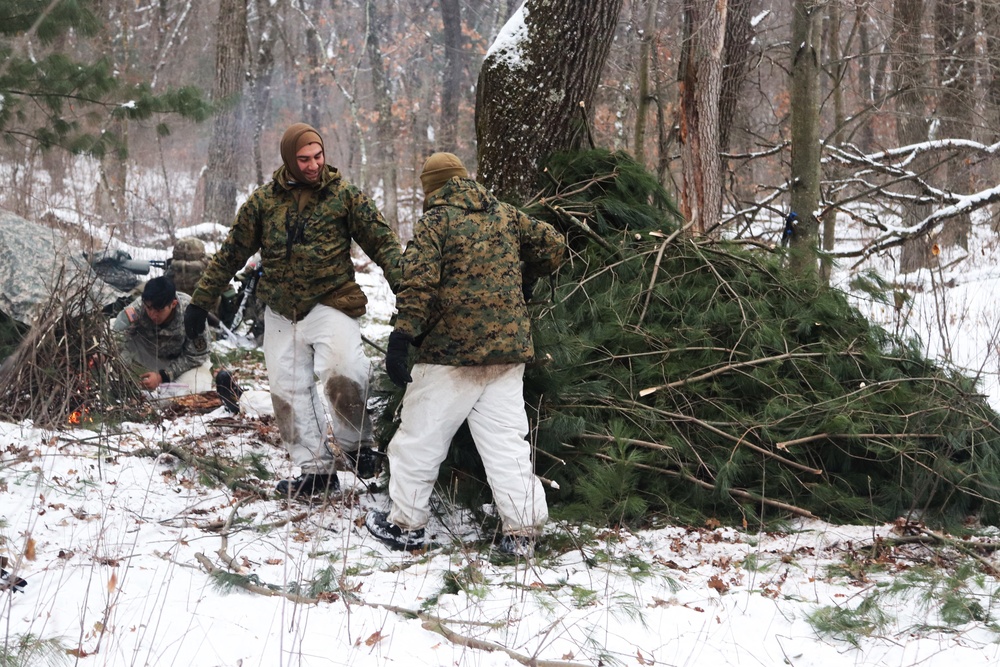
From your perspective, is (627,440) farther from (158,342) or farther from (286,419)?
(158,342)

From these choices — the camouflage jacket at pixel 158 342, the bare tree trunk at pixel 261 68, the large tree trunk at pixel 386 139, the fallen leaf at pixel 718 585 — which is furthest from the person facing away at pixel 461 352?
the bare tree trunk at pixel 261 68

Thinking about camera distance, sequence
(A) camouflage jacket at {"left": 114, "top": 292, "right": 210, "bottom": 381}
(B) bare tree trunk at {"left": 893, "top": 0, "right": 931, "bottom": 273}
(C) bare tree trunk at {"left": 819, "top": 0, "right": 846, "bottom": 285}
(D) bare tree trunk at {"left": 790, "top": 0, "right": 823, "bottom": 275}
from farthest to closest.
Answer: (B) bare tree trunk at {"left": 893, "top": 0, "right": 931, "bottom": 273}, (C) bare tree trunk at {"left": 819, "top": 0, "right": 846, "bottom": 285}, (D) bare tree trunk at {"left": 790, "top": 0, "right": 823, "bottom": 275}, (A) camouflage jacket at {"left": 114, "top": 292, "right": 210, "bottom": 381}

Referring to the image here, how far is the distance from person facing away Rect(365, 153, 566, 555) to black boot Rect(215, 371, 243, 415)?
236 cm

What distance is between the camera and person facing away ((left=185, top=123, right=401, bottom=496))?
14.1ft

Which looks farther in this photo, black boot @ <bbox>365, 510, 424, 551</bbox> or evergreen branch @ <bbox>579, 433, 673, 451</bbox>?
evergreen branch @ <bbox>579, 433, 673, 451</bbox>

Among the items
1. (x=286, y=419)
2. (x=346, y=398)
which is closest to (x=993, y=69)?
(x=346, y=398)

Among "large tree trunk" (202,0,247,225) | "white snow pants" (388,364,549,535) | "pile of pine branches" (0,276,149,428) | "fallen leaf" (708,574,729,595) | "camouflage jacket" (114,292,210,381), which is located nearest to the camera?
"fallen leaf" (708,574,729,595)

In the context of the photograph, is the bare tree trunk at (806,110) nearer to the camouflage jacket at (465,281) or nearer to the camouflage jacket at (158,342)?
the camouflage jacket at (465,281)

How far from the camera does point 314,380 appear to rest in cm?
468

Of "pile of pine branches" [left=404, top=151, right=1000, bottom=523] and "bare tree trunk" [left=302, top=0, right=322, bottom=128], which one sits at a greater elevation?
"bare tree trunk" [left=302, top=0, right=322, bottom=128]

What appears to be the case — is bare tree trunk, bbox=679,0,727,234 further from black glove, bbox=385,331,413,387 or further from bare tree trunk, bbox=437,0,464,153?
bare tree trunk, bbox=437,0,464,153

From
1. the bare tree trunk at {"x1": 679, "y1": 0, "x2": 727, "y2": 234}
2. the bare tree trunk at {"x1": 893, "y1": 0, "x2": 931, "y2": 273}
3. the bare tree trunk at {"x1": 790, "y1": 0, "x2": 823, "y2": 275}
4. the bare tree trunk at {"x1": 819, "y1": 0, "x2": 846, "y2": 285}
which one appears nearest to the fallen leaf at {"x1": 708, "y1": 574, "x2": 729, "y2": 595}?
the bare tree trunk at {"x1": 790, "y1": 0, "x2": 823, "y2": 275}

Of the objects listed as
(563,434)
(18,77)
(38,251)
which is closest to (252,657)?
(563,434)

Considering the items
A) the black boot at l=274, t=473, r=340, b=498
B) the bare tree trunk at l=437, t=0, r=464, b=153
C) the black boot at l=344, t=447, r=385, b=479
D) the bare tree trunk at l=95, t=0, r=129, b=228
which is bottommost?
the black boot at l=274, t=473, r=340, b=498
